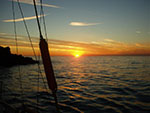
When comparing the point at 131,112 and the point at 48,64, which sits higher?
the point at 48,64

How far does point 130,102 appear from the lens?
1247 centimetres

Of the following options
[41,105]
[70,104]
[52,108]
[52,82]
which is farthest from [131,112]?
[52,82]

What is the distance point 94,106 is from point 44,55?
1070 cm

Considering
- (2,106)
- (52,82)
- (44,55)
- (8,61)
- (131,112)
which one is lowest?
(131,112)

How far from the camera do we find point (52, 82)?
298 cm

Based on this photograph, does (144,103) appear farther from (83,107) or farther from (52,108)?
(52,108)

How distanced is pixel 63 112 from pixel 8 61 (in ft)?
202

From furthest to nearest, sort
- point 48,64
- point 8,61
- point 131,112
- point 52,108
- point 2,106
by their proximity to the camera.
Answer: point 8,61
point 52,108
point 131,112
point 2,106
point 48,64

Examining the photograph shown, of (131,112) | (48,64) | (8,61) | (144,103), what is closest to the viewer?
(48,64)

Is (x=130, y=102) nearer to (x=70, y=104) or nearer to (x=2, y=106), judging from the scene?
(x=70, y=104)

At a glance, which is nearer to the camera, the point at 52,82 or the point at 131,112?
the point at 52,82

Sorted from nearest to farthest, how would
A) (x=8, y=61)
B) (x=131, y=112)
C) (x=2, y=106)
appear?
1. (x=2, y=106)
2. (x=131, y=112)
3. (x=8, y=61)

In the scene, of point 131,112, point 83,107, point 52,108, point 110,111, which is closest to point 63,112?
point 52,108

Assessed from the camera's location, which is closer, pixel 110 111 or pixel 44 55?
pixel 44 55
